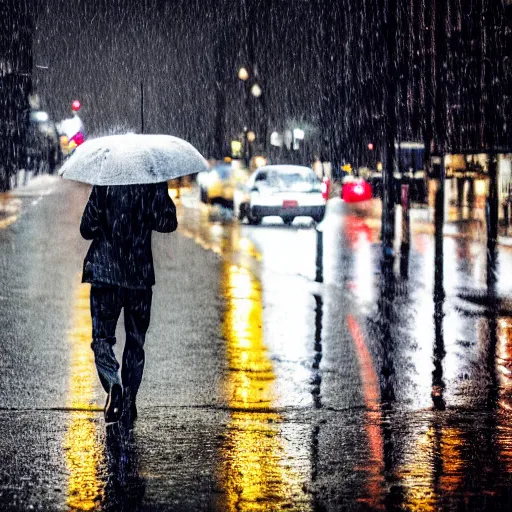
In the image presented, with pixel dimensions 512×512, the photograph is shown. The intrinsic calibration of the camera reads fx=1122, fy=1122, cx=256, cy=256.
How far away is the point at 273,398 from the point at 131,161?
203 cm

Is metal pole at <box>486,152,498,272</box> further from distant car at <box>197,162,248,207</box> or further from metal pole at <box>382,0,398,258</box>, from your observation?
distant car at <box>197,162,248,207</box>

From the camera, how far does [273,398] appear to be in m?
7.71

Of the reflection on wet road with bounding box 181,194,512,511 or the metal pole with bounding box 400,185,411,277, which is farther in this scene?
the metal pole with bounding box 400,185,411,277

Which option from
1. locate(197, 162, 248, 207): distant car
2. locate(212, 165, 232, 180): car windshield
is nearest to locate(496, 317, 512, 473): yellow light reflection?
locate(197, 162, 248, 207): distant car

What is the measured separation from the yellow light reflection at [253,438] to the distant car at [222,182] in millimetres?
24967

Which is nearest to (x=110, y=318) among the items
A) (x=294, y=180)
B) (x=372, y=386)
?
(x=372, y=386)

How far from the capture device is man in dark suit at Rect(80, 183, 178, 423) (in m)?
6.80

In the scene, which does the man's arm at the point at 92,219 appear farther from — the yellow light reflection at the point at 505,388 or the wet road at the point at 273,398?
the yellow light reflection at the point at 505,388

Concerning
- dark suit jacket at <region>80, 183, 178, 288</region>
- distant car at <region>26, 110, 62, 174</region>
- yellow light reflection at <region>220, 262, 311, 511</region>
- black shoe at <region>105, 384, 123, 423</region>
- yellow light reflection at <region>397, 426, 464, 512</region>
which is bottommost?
yellow light reflection at <region>397, 426, 464, 512</region>

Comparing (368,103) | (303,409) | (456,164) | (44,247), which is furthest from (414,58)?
(303,409)

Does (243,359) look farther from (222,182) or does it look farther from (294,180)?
(222,182)

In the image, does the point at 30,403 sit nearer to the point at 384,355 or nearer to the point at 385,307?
the point at 384,355

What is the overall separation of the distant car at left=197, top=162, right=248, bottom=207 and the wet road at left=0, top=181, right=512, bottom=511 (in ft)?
66.1

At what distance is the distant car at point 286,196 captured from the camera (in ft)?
93.5
